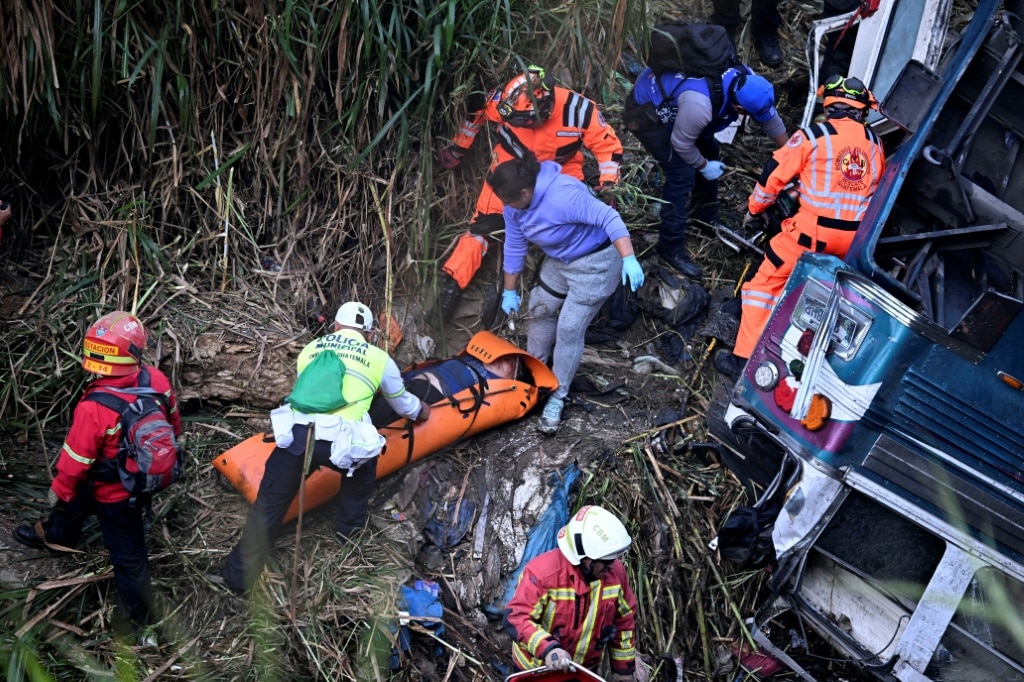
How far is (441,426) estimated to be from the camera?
185 inches

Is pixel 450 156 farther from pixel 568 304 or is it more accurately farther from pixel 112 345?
pixel 112 345

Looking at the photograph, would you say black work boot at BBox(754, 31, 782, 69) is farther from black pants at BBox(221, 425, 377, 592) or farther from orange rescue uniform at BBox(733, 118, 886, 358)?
black pants at BBox(221, 425, 377, 592)

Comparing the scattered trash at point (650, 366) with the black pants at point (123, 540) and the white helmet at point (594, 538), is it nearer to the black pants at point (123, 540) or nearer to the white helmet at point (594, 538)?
the white helmet at point (594, 538)

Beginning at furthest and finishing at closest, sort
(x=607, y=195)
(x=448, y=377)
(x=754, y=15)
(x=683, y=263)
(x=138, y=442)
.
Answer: (x=754, y=15), (x=607, y=195), (x=683, y=263), (x=448, y=377), (x=138, y=442)

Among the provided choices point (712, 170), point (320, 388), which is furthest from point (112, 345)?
point (712, 170)

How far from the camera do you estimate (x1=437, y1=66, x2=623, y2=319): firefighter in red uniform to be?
5.20 metres

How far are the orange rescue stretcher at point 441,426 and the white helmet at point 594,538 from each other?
3.80 ft

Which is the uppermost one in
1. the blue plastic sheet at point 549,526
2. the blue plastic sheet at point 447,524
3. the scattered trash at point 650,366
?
the scattered trash at point 650,366

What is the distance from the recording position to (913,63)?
17.0 ft

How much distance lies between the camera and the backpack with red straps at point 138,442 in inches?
147

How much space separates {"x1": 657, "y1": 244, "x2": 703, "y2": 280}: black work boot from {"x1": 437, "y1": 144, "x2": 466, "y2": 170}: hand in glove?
1.46m

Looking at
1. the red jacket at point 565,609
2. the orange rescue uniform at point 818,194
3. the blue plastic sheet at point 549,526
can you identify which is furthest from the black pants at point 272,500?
the orange rescue uniform at point 818,194

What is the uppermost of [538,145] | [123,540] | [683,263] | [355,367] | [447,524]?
[538,145]

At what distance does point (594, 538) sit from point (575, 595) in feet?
0.89
